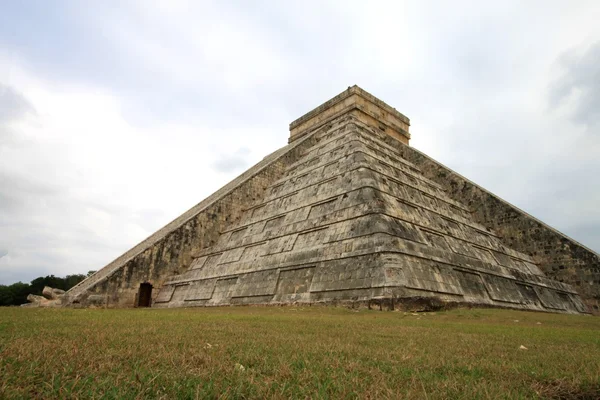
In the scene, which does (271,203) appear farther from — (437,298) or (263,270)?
(437,298)

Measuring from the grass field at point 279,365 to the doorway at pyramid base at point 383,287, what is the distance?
4.46 metres

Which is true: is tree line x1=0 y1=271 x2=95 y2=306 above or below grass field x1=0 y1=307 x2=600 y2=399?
above

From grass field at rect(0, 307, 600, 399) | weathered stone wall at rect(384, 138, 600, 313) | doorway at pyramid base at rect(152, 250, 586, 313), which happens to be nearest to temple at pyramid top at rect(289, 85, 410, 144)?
weathered stone wall at rect(384, 138, 600, 313)

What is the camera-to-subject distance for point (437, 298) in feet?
31.2

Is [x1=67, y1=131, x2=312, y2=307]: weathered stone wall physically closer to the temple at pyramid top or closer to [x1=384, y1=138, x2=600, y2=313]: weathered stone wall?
the temple at pyramid top

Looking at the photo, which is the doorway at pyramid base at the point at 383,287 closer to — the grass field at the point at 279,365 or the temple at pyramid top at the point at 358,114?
the grass field at the point at 279,365

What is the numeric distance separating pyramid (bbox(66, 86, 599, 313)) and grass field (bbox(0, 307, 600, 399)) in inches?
199

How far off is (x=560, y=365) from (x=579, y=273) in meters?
14.2

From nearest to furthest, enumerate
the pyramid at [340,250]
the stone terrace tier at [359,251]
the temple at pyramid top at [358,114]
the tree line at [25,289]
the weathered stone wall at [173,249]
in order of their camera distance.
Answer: the stone terrace tier at [359,251], the pyramid at [340,250], the weathered stone wall at [173,249], the temple at pyramid top at [358,114], the tree line at [25,289]

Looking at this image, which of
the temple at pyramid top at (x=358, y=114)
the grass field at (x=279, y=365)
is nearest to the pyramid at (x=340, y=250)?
the temple at pyramid top at (x=358, y=114)

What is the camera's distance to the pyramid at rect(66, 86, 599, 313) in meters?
10.4

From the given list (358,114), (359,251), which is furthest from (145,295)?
(358,114)

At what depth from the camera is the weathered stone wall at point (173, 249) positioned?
44.7 ft

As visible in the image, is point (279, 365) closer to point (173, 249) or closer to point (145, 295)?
point (145, 295)
